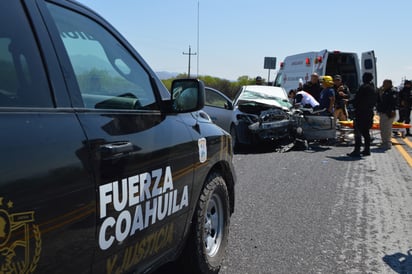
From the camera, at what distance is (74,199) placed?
6.10 feet

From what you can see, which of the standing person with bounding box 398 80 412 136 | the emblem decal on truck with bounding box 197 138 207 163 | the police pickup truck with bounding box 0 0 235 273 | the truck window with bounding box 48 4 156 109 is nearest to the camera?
the police pickup truck with bounding box 0 0 235 273

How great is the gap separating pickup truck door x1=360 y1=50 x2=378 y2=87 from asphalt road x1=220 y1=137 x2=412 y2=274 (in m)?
8.60

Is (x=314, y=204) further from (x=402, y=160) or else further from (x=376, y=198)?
(x=402, y=160)

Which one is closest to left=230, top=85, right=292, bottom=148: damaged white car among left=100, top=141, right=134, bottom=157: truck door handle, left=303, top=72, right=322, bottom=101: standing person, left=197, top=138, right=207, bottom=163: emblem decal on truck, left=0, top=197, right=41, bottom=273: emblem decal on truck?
left=303, top=72, right=322, bottom=101: standing person

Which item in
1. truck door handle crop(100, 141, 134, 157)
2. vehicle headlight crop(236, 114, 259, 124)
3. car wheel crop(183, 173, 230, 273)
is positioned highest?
truck door handle crop(100, 141, 134, 157)

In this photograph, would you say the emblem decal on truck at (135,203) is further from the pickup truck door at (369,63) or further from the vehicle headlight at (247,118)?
the pickup truck door at (369,63)

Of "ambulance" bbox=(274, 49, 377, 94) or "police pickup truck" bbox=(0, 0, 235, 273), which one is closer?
"police pickup truck" bbox=(0, 0, 235, 273)

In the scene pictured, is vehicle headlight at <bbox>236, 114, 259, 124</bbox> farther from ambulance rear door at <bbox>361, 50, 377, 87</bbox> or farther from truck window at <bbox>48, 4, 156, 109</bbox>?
ambulance rear door at <bbox>361, 50, 377, 87</bbox>

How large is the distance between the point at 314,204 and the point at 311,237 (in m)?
1.35

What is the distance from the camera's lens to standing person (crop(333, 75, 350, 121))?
1273 cm

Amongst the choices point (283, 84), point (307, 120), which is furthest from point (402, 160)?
point (283, 84)

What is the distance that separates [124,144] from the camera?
2.26m

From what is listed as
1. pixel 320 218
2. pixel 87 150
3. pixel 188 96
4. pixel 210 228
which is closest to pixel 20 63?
pixel 87 150

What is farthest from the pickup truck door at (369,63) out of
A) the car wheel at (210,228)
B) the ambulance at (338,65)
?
the car wheel at (210,228)
